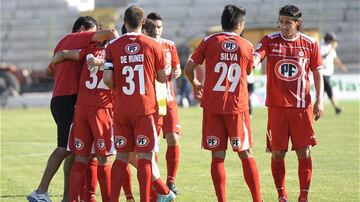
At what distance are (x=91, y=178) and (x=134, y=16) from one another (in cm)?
202

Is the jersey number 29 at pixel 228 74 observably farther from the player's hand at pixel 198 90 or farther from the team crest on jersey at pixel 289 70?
the team crest on jersey at pixel 289 70

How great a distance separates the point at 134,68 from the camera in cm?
940

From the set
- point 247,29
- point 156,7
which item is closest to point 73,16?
point 156,7

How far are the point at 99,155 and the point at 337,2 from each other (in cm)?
3114

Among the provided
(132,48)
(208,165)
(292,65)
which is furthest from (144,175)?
(208,165)

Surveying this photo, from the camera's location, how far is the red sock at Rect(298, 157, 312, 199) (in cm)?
1025

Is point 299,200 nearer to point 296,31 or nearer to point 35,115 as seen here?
point 296,31

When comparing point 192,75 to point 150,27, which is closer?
point 192,75

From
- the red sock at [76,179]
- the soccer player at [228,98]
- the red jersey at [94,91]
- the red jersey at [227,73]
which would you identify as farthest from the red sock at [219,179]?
the red sock at [76,179]

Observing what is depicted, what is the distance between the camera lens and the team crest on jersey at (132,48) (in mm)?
9381

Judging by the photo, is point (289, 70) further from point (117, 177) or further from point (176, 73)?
point (117, 177)

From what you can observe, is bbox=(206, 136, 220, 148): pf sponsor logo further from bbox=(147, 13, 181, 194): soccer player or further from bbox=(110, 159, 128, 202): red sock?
bbox=(147, 13, 181, 194): soccer player

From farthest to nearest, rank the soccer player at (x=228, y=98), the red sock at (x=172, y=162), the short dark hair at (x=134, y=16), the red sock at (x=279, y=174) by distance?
the red sock at (x=172, y=162) → the red sock at (x=279, y=174) → the soccer player at (x=228, y=98) → the short dark hair at (x=134, y=16)

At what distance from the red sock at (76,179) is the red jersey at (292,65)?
2237 mm
